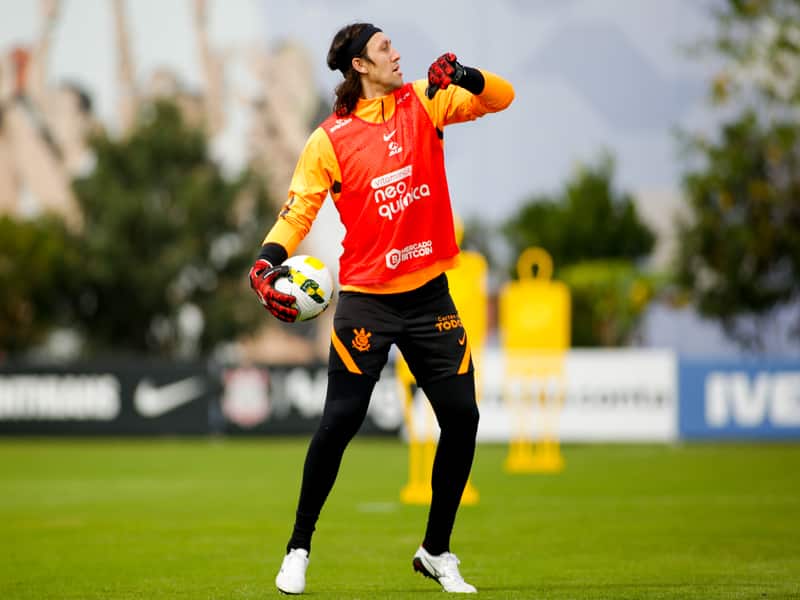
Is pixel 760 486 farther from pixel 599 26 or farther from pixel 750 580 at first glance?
pixel 599 26

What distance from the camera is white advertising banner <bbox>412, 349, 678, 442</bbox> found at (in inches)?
878

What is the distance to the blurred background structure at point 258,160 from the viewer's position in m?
46.7

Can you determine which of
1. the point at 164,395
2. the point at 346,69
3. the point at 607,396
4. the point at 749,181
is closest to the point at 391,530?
the point at 346,69

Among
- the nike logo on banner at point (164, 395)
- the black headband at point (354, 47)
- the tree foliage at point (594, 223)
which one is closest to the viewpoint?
the black headband at point (354, 47)

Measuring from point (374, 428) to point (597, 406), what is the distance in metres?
3.92

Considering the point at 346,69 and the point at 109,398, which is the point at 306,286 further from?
the point at 109,398

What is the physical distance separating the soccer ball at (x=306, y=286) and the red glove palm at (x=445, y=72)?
977 mm

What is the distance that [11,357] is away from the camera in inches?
1785

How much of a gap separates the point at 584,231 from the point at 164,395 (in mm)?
36301

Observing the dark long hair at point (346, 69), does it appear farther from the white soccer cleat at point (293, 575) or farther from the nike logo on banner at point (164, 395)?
the nike logo on banner at point (164, 395)

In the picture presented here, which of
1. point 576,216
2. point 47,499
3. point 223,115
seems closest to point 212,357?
point 223,115

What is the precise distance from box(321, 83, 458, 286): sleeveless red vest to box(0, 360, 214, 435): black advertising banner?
18.2m

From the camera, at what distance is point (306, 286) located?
6262 millimetres

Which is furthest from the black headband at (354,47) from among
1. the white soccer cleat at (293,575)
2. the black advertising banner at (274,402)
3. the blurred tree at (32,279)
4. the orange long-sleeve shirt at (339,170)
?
the blurred tree at (32,279)
